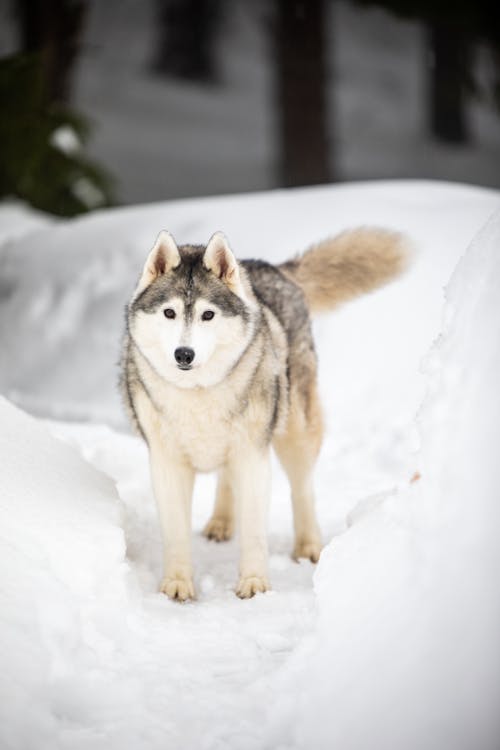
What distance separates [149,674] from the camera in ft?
8.35

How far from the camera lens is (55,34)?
376 inches

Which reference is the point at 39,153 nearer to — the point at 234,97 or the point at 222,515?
the point at 222,515

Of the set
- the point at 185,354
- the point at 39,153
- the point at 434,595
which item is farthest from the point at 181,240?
the point at 434,595

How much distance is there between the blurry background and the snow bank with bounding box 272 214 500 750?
19.5ft

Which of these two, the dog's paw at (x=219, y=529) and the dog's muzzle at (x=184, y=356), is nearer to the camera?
the dog's muzzle at (x=184, y=356)

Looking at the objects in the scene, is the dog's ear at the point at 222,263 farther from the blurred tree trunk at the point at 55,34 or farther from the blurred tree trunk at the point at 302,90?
the blurred tree trunk at the point at 302,90

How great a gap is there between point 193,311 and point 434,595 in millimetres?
1400

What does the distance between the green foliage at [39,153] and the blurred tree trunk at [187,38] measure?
11.9 m

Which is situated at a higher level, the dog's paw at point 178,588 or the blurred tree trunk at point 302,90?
the blurred tree trunk at point 302,90

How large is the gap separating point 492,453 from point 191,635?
1225 millimetres

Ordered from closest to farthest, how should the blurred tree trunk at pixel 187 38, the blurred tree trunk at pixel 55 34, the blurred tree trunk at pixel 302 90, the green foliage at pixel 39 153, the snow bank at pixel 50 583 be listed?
the snow bank at pixel 50 583 < the green foliage at pixel 39 153 < the blurred tree trunk at pixel 55 34 < the blurred tree trunk at pixel 302 90 < the blurred tree trunk at pixel 187 38

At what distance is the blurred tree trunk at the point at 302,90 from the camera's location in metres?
10.1

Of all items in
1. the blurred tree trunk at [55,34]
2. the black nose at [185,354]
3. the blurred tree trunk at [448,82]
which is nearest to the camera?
the black nose at [185,354]

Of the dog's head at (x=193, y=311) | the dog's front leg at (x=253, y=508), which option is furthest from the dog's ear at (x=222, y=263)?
the dog's front leg at (x=253, y=508)
